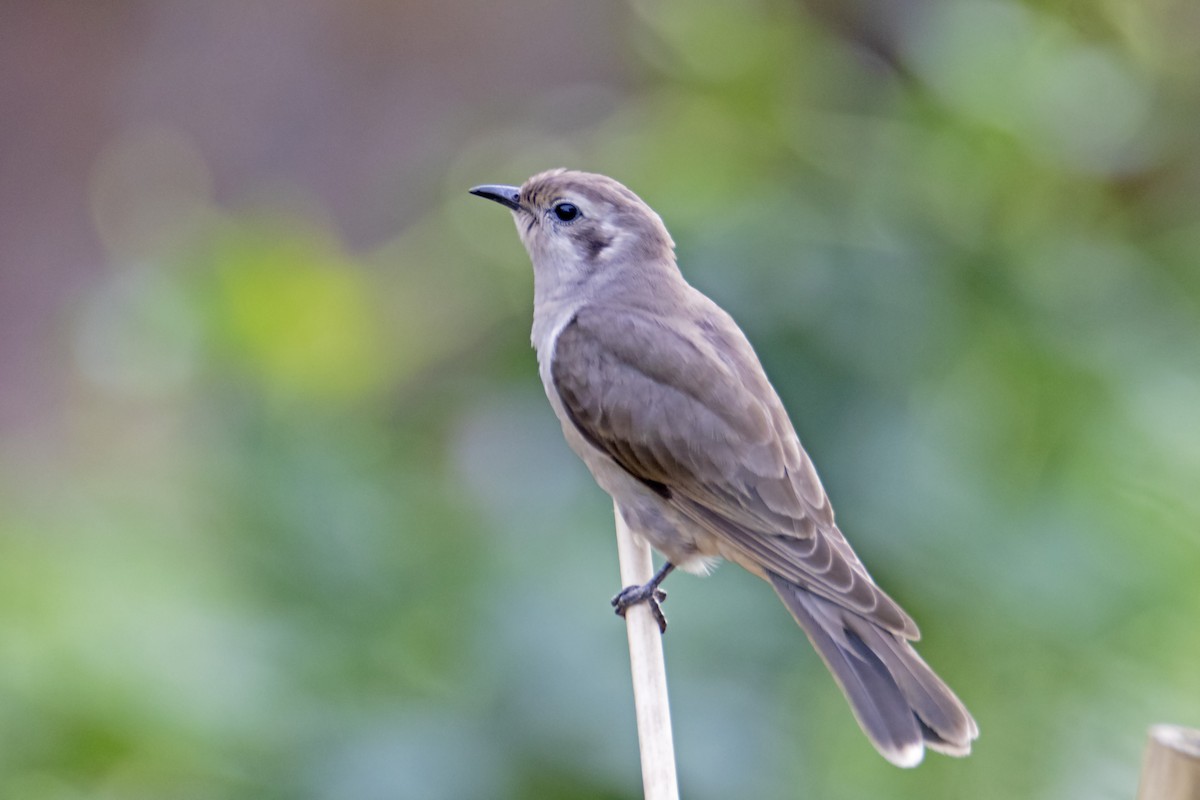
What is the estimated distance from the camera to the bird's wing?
2695 mm

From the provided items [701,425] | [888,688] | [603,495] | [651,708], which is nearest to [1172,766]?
[651,708]

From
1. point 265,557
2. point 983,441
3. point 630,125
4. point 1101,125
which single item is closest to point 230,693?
point 265,557

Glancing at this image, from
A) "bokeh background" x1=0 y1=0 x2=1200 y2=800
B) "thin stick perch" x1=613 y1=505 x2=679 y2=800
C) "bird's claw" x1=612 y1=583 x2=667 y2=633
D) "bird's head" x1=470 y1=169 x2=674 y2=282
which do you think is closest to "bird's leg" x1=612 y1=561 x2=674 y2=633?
"bird's claw" x1=612 y1=583 x2=667 y2=633

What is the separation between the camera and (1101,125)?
431cm

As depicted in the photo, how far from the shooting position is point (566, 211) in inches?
114

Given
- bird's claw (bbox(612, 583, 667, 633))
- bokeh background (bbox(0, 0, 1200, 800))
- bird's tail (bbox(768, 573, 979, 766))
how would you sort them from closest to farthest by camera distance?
bird's tail (bbox(768, 573, 979, 766)) → bird's claw (bbox(612, 583, 667, 633)) → bokeh background (bbox(0, 0, 1200, 800))

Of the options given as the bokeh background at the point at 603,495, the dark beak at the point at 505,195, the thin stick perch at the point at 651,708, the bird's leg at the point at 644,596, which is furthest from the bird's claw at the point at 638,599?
the dark beak at the point at 505,195

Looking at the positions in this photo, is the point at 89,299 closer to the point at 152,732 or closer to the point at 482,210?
the point at 482,210

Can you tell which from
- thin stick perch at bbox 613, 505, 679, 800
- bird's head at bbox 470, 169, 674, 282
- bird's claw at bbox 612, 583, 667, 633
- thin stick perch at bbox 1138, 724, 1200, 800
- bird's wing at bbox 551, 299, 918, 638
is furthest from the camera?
bird's head at bbox 470, 169, 674, 282

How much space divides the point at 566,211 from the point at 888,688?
118 centimetres

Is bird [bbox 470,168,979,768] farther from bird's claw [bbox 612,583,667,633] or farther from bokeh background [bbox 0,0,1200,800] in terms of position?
bokeh background [bbox 0,0,1200,800]

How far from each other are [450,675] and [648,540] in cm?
70

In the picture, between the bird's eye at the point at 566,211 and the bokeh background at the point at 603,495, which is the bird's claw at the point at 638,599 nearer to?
the bokeh background at the point at 603,495

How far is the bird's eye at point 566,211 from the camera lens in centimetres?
289
